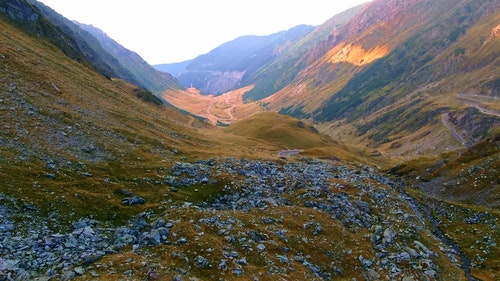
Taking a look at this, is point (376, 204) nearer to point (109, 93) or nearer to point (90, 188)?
point (90, 188)

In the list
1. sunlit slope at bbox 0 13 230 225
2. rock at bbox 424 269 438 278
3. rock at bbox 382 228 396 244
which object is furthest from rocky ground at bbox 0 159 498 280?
sunlit slope at bbox 0 13 230 225

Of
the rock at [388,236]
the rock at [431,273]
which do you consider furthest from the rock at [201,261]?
the rock at [388,236]

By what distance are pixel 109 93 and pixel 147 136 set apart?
133 ft

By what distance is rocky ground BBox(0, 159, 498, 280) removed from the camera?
24438 mm

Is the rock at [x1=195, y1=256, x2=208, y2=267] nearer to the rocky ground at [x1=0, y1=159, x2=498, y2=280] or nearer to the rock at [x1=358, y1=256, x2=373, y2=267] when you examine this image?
the rocky ground at [x1=0, y1=159, x2=498, y2=280]

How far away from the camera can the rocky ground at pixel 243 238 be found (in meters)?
24.4

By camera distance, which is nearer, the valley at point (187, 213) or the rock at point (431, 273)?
the valley at point (187, 213)

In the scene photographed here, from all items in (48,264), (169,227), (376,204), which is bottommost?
(48,264)

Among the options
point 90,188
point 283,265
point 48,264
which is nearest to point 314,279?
point 283,265

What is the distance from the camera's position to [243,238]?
3231 centimetres

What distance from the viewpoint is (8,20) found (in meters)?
115

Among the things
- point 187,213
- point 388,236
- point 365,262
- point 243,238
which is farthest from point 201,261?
point 388,236

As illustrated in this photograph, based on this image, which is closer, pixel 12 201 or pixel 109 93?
pixel 12 201

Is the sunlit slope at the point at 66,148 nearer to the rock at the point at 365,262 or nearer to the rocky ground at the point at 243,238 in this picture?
the rocky ground at the point at 243,238
